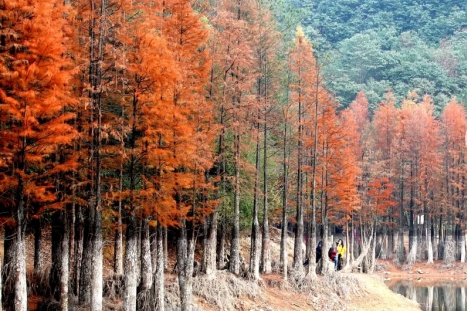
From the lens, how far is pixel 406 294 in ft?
128

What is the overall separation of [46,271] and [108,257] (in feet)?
25.0

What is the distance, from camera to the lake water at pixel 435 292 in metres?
34.6

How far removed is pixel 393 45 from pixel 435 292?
75147 mm

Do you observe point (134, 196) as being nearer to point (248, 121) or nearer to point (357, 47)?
point (248, 121)

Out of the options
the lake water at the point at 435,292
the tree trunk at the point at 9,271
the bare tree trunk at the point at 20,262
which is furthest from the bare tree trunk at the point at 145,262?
the lake water at the point at 435,292

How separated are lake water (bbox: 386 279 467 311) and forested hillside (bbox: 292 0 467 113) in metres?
26.5

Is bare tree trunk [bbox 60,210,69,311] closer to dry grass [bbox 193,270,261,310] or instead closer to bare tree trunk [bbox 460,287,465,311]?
dry grass [bbox 193,270,261,310]

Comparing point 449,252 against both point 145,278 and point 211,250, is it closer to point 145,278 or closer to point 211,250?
point 211,250

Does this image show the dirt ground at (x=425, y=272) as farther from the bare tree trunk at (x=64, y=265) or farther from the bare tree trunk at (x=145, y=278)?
the bare tree trunk at (x=64, y=265)

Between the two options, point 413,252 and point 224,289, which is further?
point 413,252

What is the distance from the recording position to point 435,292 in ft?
133

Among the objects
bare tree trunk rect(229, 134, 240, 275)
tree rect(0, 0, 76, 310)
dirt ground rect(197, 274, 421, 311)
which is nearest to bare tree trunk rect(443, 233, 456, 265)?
dirt ground rect(197, 274, 421, 311)

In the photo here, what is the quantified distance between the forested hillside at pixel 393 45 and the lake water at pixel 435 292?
2654 cm

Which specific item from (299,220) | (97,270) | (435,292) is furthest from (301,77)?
(435,292)
